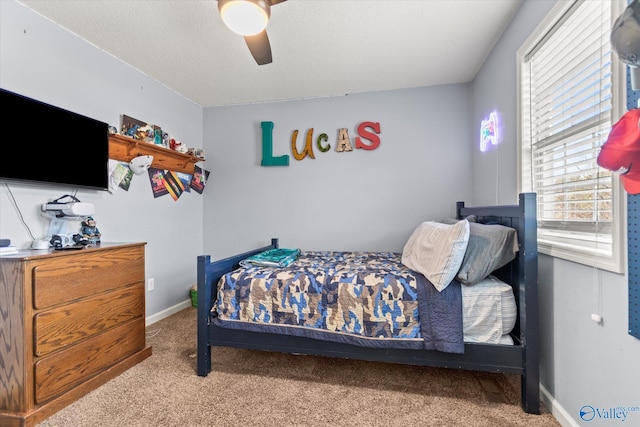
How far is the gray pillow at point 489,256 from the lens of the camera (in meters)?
1.56

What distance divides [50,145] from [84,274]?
88 cm

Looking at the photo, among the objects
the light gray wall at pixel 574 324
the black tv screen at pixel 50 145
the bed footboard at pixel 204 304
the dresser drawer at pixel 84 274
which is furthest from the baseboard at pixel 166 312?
the light gray wall at pixel 574 324

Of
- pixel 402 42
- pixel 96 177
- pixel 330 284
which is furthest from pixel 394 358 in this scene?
pixel 96 177

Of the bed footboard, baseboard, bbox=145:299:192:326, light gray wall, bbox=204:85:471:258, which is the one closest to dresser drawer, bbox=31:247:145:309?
the bed footboard

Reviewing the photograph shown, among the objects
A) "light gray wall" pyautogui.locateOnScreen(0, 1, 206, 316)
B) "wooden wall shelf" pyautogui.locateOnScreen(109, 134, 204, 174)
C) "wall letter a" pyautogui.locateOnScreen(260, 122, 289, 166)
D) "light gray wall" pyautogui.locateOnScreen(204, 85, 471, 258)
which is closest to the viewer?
"light gray wall" pyautogui.locateOnScreen(0, 1, 206, 316)

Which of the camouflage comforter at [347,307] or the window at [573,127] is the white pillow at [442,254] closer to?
the camouflage comforter at [347,307]

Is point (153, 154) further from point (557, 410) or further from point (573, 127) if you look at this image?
point (557, 410)

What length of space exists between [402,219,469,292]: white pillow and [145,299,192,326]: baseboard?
2.44m

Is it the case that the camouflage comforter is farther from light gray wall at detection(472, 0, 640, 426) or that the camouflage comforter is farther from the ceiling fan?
the ceiling fan

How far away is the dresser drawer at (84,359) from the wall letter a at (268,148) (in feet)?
6.47

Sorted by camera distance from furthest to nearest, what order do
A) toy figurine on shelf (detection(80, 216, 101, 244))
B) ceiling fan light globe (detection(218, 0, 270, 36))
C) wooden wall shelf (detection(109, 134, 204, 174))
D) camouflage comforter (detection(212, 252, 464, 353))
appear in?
wooden wall shelf (detection(109, 134, 204, 174))
toy figurine on shelf (detection(80, 216, 101, 244))
camouflage comforter (detection(212, 252, 464, 353))
ceiling fan light globe (detection(218, 0, 270, 36))

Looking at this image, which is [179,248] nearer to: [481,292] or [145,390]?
[145,390]

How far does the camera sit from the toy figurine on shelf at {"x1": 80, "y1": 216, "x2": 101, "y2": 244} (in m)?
1.95

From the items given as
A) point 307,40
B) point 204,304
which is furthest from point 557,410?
point 307,40
